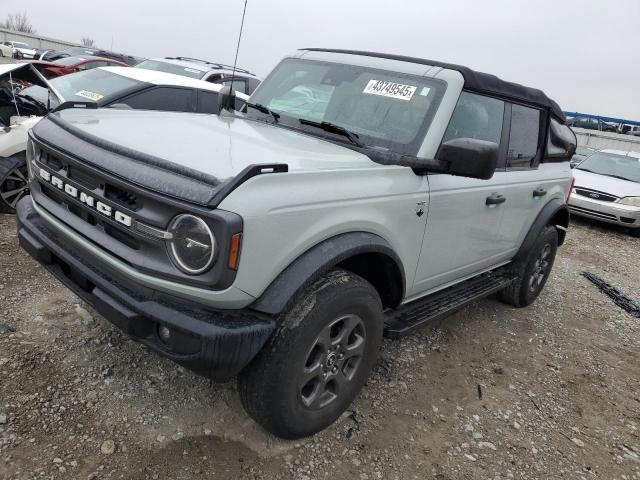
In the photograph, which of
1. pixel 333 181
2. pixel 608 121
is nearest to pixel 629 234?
pixel 333 181

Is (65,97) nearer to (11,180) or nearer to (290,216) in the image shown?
(11,180)

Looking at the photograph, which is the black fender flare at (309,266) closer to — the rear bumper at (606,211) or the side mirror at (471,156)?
the side mirror at (471,156)

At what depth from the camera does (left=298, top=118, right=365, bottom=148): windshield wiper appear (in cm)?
296

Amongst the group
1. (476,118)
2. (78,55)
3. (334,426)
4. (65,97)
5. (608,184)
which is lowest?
(78,55)

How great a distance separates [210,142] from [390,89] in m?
1.28

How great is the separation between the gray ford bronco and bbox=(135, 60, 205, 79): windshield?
5779 mm

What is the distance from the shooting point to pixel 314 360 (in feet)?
8.27

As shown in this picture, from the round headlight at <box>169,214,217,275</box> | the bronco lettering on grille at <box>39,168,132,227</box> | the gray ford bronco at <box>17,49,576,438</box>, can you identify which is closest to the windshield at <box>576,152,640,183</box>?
the gray ford bronco at <box>17,49,576,438</box>

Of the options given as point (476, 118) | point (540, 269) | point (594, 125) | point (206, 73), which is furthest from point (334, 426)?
point (594, 125)

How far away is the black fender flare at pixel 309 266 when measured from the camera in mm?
2119

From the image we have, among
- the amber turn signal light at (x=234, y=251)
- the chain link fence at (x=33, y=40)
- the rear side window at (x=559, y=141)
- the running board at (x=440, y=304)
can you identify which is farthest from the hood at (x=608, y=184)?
the chain link fence at (x=33, y=40)

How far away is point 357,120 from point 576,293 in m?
3.96

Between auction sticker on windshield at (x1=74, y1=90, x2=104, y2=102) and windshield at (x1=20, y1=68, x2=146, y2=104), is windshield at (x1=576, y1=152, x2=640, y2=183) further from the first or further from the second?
auction sticker on windshield at (x1=74, y1=90, x2=104, y2=102)

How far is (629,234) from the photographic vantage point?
969cm
